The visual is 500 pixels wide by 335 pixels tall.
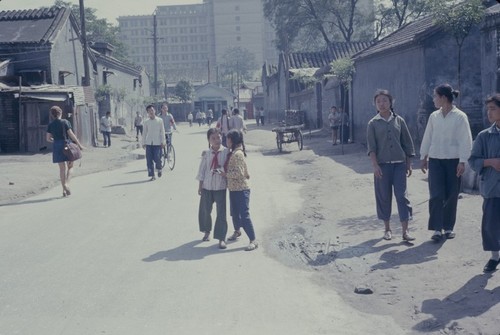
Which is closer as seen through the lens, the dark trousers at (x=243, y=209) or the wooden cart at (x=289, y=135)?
the dark trousers at (x=243, y=209)

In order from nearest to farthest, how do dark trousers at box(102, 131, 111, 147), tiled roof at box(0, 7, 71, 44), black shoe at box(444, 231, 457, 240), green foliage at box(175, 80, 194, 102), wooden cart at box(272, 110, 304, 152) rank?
1. black shoe at box(444, 231, 457, 240)
2. wooden cart at box(272, 110, 304, 152)
3. tiled roof at box(0, 7, 71, 44)
4. dark trousers at box(102, 131, 111, 147)
5. green foliage at box(175, 80, 194, 102)

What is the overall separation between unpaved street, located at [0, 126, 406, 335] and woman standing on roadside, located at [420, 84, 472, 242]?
1992mm

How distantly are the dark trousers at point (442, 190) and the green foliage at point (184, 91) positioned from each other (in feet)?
252

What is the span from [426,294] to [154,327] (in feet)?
8.42

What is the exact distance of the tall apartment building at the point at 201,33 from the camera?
500 ft

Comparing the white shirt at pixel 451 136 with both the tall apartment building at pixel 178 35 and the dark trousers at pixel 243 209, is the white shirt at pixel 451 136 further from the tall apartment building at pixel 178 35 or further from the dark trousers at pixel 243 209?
the tall apartment building at pixel 178 35

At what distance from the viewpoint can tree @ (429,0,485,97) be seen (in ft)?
43.6

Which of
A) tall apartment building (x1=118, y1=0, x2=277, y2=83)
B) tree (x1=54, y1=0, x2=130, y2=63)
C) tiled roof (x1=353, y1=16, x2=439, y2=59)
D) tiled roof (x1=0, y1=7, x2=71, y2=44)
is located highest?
tall apartment building (x1=118, y1=0, x2=277, y2=83)

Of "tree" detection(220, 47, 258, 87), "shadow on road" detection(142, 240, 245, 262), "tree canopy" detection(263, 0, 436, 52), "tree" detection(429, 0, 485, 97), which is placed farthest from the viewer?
"tree" detection(220, 47, 258, 87)

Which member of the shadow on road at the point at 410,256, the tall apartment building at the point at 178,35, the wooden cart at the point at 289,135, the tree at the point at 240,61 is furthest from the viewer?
the tall apartment building at the point at 178,35

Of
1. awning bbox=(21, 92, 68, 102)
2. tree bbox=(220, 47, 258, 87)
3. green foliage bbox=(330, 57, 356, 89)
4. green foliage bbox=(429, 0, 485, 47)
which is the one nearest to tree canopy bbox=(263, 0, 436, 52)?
green foliage bbox=(330, 57, 356, 89)

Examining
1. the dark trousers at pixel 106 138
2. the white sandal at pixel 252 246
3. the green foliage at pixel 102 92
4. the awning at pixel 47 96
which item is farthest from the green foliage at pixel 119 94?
the white sandal at pixel 252 246

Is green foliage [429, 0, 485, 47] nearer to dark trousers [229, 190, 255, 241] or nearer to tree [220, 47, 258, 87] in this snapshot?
dark trousers [229, 190, 255, 241]

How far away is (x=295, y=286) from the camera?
6.42 meters
